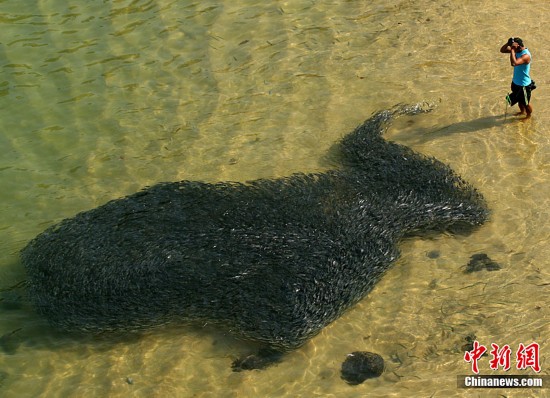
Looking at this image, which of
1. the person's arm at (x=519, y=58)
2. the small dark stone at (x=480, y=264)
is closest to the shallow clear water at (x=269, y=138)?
the small dark stone at (x=480, y=264)

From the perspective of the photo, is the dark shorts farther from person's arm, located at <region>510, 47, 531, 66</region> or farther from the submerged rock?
the submerged rock

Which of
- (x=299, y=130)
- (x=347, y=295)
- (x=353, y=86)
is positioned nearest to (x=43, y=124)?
(x=299, y=130)

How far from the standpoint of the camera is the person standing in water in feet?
26.1

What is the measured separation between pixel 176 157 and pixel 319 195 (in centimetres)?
212

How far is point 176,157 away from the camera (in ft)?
26.6

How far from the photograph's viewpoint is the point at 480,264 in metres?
6.39

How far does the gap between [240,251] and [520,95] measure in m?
3.91

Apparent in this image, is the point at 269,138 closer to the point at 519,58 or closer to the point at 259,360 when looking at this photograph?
the point at 519,58

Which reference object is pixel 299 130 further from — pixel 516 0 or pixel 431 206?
pixel 516 0

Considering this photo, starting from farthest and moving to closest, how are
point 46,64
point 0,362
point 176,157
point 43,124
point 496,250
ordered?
point 46,64 < point 43,124 < point 176,157 < point 496,250 < point 0,362

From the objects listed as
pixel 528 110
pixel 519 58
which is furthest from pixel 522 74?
pixel 528 110

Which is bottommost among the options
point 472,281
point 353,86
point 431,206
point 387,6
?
point 472,281

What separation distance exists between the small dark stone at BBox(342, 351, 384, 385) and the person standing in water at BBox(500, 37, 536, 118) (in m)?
3.85

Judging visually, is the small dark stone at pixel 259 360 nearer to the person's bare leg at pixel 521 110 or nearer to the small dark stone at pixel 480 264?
the small dark stone at pixel 480 264
